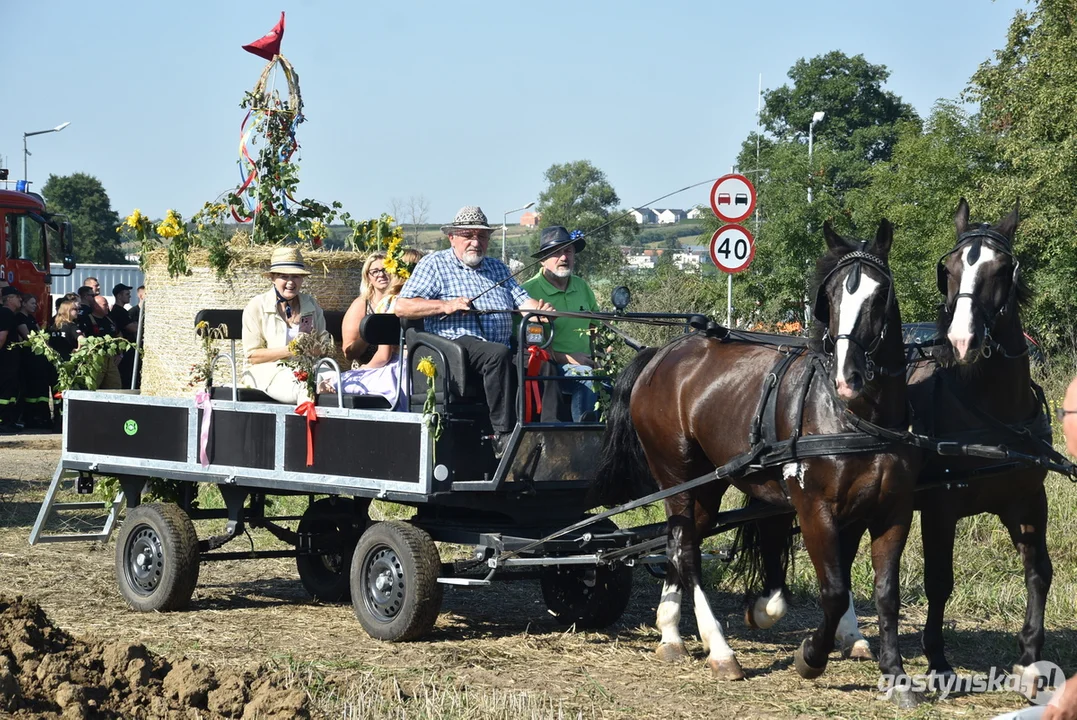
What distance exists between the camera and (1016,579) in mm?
8211

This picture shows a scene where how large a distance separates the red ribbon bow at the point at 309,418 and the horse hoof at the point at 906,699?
123 inches

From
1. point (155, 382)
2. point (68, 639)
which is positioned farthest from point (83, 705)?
point (155, 382)

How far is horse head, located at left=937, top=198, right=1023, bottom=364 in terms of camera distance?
222 inches

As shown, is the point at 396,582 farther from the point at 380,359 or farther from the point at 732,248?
the point at 732,248

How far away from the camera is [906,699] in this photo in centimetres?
567

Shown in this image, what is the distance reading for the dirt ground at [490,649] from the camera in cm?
571

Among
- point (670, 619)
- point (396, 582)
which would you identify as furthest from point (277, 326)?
point (670, 619)

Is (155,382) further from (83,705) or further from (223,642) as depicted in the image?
(83,705)

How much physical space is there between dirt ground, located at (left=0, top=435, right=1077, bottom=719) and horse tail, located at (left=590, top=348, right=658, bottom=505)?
781 mm

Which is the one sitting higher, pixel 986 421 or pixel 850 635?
pixel 986 421

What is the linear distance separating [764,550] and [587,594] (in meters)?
1.01

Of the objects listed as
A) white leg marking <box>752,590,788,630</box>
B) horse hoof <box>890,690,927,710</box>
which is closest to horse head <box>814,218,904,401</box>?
horse hoof <box>890,690,927,710</box>

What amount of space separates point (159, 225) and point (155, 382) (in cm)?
100

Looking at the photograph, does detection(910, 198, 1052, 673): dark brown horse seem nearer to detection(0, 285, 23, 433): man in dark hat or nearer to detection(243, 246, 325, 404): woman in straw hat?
detection(243, 246, 325, 404): woman in straw hat
